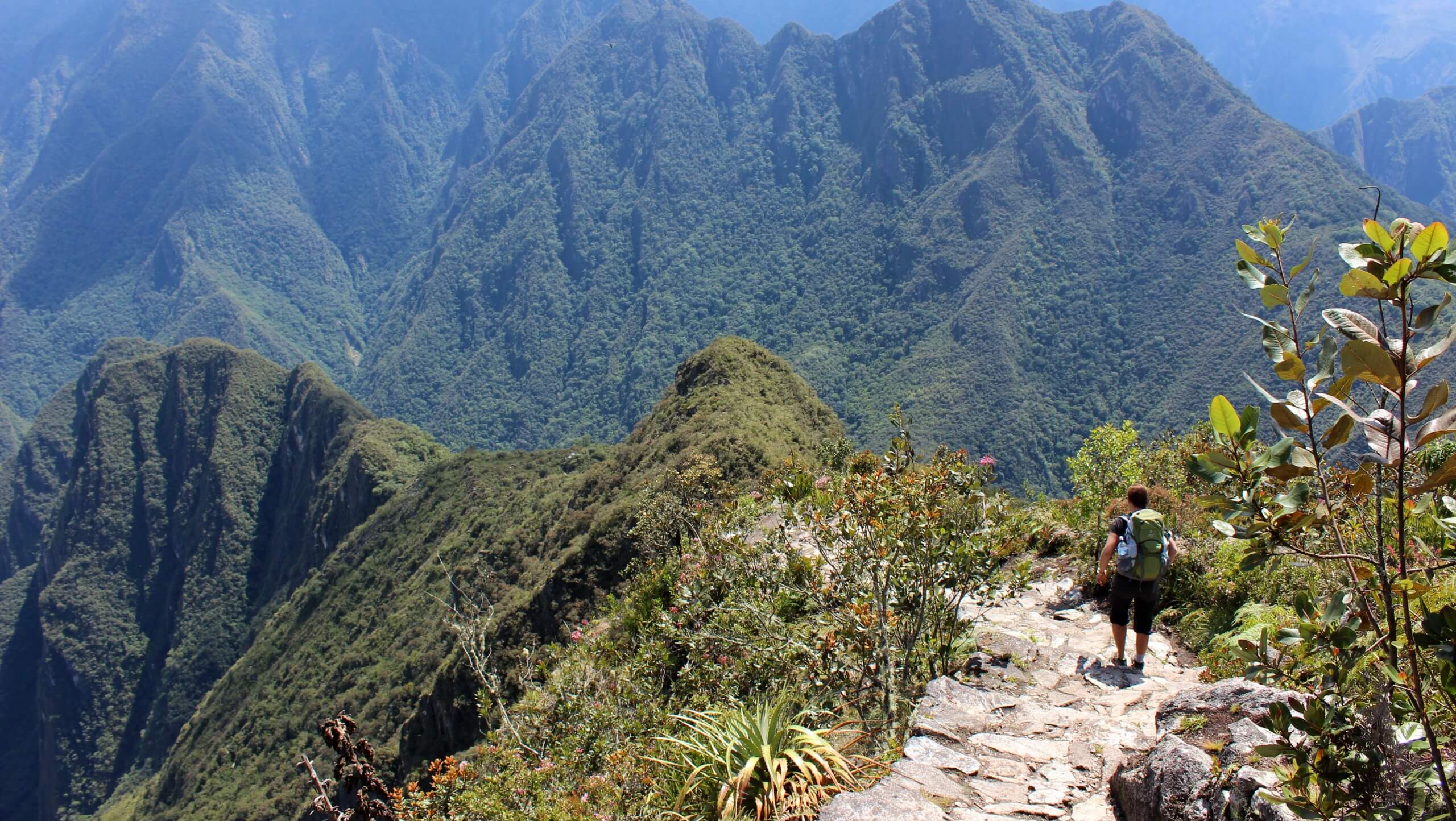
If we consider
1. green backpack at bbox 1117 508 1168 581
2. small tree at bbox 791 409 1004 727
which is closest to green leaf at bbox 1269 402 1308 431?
small tree at bbox 791 409 1004 727

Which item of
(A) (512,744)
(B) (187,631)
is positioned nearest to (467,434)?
(B) (187,631)

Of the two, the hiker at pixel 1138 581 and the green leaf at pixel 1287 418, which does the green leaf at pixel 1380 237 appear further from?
the hiker at pixel 1138 581

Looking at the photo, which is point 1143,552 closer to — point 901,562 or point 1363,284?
point 901,562

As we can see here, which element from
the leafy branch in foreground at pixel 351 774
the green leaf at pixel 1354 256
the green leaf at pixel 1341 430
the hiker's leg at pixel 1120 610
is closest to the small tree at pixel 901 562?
the hiker's leg at pixel 1120 610

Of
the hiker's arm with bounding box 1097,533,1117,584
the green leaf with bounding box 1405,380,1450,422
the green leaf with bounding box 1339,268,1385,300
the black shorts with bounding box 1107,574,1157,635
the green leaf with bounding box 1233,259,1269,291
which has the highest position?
the green leaf with bounding box 1233,259,1269,291

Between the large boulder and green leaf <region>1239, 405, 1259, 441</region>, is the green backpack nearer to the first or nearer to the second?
the large boulder

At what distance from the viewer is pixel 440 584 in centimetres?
5384

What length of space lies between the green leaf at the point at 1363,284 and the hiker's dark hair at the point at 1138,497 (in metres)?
6.66

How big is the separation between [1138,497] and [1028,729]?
3118mm

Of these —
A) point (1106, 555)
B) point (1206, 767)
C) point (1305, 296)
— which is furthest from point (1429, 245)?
point (1106, 555)

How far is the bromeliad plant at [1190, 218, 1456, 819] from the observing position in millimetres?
2457

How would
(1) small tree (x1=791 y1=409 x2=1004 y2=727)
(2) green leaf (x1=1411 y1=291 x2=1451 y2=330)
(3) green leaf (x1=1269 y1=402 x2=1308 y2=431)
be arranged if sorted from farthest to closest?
(1) small tree (x1=791 y1=409 x2=1004 y2=727) → (3) green leaf (x1=1269 y1=402 x2=1308 y2=431) → (2) green leaf (x1=1411 y1=291 x2=1451 y2=330)

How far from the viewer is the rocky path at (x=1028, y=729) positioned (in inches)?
214

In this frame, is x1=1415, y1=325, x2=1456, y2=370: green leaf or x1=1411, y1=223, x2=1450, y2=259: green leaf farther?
x1=1411, y1=223, x2=1450, y2=259: green leaf
